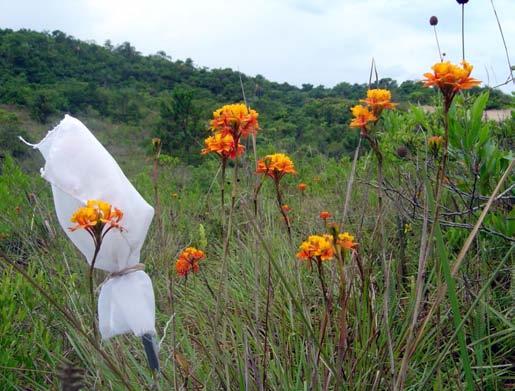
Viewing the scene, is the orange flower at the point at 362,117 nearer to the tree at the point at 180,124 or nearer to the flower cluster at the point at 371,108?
the flower cluster at the point at 371,108

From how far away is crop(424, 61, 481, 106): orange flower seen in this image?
2.97 feet

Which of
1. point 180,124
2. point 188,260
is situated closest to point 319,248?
point 188,260

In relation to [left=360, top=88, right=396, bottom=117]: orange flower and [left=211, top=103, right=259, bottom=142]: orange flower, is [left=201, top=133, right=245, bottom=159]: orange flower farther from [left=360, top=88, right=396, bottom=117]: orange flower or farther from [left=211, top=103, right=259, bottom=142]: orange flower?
[left=360, top=88, right=396, bottom=117]: orange flower

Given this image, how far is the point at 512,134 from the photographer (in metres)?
2.65

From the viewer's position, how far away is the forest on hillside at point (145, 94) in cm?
1224

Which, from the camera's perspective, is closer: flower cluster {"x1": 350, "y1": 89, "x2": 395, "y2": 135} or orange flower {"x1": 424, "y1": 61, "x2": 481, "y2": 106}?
orange flower {"x1": 424, "y1": 61, "x2": 481, "y2": 106}

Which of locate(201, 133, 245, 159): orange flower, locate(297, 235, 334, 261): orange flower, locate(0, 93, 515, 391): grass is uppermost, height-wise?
locate(201, 133, 245, 159): orange flower

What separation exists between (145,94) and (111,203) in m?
24.5

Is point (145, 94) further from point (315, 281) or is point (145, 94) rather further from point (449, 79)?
point (449, 79)

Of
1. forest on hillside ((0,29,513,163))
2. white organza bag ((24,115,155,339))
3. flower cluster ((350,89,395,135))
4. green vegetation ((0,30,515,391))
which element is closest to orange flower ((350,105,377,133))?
flower cluster ((350,89,395,135))

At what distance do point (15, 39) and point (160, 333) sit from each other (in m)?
27.1

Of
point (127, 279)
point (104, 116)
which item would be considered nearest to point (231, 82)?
point (104, 116)

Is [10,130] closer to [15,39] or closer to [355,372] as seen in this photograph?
[355,372]

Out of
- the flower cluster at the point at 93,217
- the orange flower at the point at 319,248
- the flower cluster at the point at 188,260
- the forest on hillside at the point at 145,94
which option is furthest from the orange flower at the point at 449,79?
the forest on hillside at the point at 145,94
